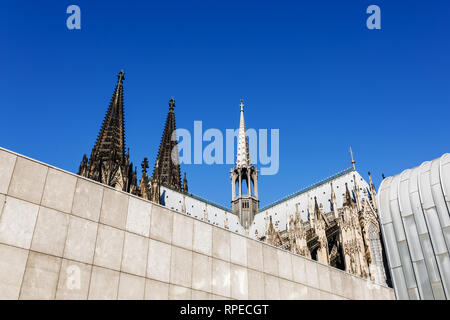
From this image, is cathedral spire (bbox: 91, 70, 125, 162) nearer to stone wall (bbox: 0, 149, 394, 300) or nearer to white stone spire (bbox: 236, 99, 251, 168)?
white stone spire (bbox: 236, 99, 251, 168)

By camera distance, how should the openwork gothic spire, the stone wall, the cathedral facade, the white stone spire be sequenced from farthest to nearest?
the white stone spire → the openwork gothic spire → the cathedral facade → the stone wall

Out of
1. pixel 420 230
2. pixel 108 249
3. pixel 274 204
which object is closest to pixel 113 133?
pixel 274 204

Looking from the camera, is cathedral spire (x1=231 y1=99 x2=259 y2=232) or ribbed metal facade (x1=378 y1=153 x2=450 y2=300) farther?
cathedral spire (x1=231 y1=99 x2=259 y2=232)

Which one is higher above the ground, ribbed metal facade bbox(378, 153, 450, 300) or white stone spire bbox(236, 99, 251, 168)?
white stone spire bbox(236, 99, 251, 168)

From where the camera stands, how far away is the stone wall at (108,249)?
8.81 metres

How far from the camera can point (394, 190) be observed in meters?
23.1

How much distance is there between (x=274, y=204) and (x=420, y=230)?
109 ft

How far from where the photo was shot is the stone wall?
881cm

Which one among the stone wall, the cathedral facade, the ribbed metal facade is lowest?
the stone wall

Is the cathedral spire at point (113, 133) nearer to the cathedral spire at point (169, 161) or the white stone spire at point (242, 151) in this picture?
the cathedral spire at point (169, 161)

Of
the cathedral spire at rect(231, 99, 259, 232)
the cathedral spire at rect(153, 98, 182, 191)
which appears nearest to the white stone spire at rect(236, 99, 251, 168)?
the cathedral spire at rect(231, 99, 259, 232)

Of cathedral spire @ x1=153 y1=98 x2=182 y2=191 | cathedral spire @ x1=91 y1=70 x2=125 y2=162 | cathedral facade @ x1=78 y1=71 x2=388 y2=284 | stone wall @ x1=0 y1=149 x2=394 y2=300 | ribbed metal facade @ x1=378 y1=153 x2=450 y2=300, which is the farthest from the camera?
cathedral spire @ x1=153 y1=98 x2=182 y2=191
